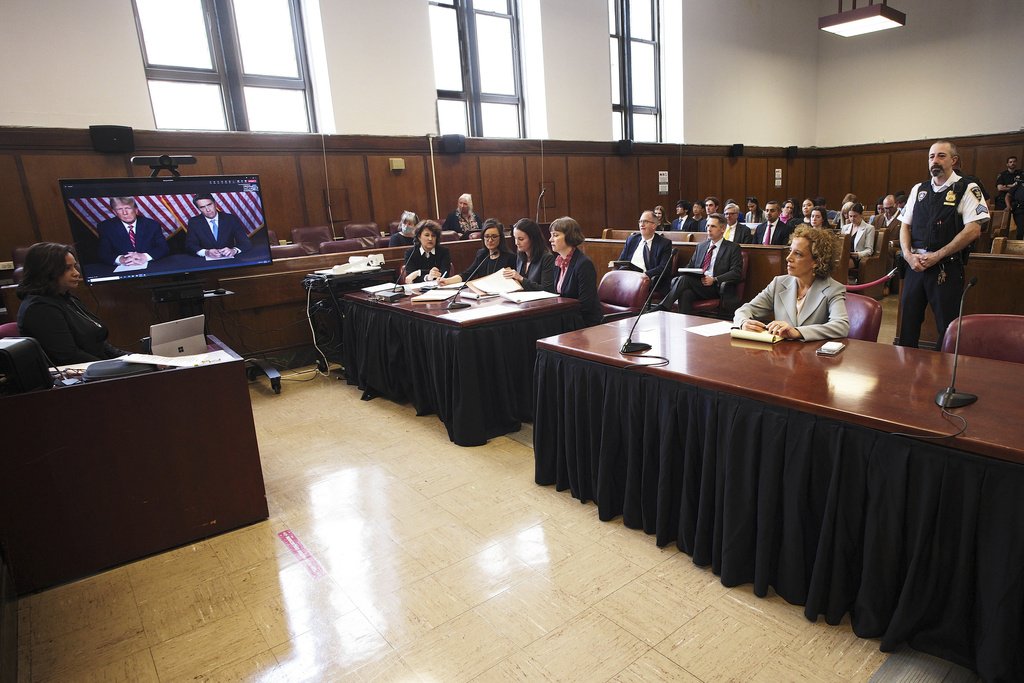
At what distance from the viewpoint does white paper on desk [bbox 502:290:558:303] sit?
12.0 ft

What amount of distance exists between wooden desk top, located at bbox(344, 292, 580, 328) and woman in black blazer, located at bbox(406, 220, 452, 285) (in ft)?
3.05

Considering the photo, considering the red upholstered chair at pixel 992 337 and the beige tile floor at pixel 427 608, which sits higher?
the red upholstered chair at pixel 992 337

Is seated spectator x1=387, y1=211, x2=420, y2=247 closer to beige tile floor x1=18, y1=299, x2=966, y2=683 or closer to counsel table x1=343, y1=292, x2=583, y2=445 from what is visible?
counsel table x1=343, y1=292, x2=583, y2=445

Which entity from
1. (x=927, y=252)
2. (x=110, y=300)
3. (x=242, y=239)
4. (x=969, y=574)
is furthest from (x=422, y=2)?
(x=969, y=574)

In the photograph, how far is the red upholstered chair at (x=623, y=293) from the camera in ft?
13.6

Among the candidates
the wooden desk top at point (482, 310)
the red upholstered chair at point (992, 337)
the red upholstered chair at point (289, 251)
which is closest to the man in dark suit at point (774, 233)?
the wooden desk top at point (482, 310)

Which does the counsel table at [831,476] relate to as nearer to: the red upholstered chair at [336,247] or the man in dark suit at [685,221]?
the red upholstered chair at [336,247]

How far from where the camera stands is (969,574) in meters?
1.49

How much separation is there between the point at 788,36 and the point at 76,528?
48.9ft

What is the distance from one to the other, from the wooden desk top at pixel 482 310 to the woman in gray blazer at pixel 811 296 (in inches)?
47.6

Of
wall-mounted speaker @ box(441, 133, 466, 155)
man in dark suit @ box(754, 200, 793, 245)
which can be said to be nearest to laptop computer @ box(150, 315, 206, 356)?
man in dark suit @ box(754, 200, 793, 245)

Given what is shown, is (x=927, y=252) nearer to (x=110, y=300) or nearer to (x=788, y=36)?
(x=110, y=300)

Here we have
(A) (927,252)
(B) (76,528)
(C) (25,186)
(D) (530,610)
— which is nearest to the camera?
(D) (530,610)

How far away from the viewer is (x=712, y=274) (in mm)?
5117
